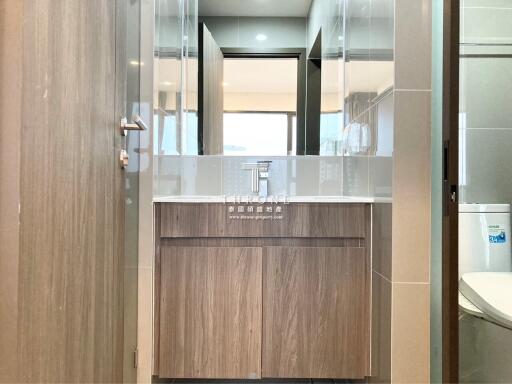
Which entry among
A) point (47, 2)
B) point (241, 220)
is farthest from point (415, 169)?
point (47, 2)

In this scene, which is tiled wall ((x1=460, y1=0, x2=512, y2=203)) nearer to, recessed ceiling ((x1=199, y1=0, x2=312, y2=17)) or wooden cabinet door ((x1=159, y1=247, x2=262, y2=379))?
recessed ceiling ((x1=199, y1=0, x2=312, y2=17))

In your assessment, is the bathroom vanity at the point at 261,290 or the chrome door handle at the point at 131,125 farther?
the bathroom vanity at the point at 261,290

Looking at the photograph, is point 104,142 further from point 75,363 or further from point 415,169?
point 415,169

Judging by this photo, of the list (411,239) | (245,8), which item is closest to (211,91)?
(245,8)

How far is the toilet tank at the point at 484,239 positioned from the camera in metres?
1.68

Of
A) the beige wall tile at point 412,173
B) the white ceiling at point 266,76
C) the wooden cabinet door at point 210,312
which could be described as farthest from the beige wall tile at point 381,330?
the white ceiling at point 266,76

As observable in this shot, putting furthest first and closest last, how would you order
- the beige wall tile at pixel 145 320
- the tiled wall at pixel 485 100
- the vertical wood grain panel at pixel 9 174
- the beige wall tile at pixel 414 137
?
the tiled wall at pixel 485 100, the beige wall tile at pixel 145 320, the beige wall tile at pixel 414 137, the vertical wood grain panel at pixel 9 174

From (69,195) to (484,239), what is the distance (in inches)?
66.2

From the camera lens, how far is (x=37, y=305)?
750mm

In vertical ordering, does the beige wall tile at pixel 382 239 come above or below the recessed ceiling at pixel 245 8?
below

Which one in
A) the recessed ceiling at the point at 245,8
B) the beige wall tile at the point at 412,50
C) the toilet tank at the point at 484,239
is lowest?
the toilet tank at the point at 484,239

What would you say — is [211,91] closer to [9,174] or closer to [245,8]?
[245,8]

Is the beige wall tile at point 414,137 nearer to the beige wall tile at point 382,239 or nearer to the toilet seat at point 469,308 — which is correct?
the beige wall tile at point 382,239

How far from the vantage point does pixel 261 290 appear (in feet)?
5.14
